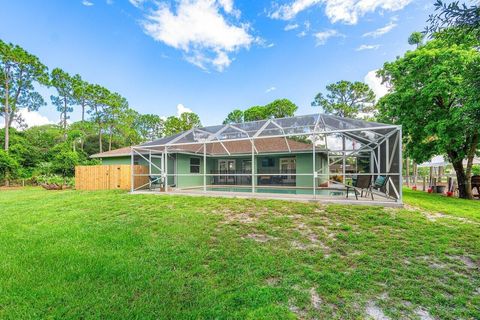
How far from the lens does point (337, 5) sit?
10.9 m

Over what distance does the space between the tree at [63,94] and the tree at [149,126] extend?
10.3 m

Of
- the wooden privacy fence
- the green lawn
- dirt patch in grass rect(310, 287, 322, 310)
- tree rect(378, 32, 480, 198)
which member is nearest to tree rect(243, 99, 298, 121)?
tree rect(378, 32, 480, 198)

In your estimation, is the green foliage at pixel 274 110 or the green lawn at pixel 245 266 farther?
the green foliage at pixel 274 110

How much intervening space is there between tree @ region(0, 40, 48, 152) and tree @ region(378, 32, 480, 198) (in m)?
29.4

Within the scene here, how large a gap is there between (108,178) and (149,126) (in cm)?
2758

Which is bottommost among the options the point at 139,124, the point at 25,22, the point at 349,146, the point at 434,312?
the point at 434,312

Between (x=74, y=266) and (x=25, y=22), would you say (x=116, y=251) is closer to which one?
A: (x=74, y=266)

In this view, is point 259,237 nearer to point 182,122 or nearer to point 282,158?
point 282,158

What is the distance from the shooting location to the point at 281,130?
10289 mm

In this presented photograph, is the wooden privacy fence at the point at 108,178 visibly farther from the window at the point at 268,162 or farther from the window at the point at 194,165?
the window at the point at 268,162

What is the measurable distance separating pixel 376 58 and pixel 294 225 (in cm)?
1675

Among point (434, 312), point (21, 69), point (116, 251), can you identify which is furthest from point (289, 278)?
point (21, 69)

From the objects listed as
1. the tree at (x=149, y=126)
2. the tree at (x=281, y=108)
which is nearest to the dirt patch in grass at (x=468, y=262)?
the tree at (x=281, y=108)

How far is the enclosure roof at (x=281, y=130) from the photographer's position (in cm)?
864
